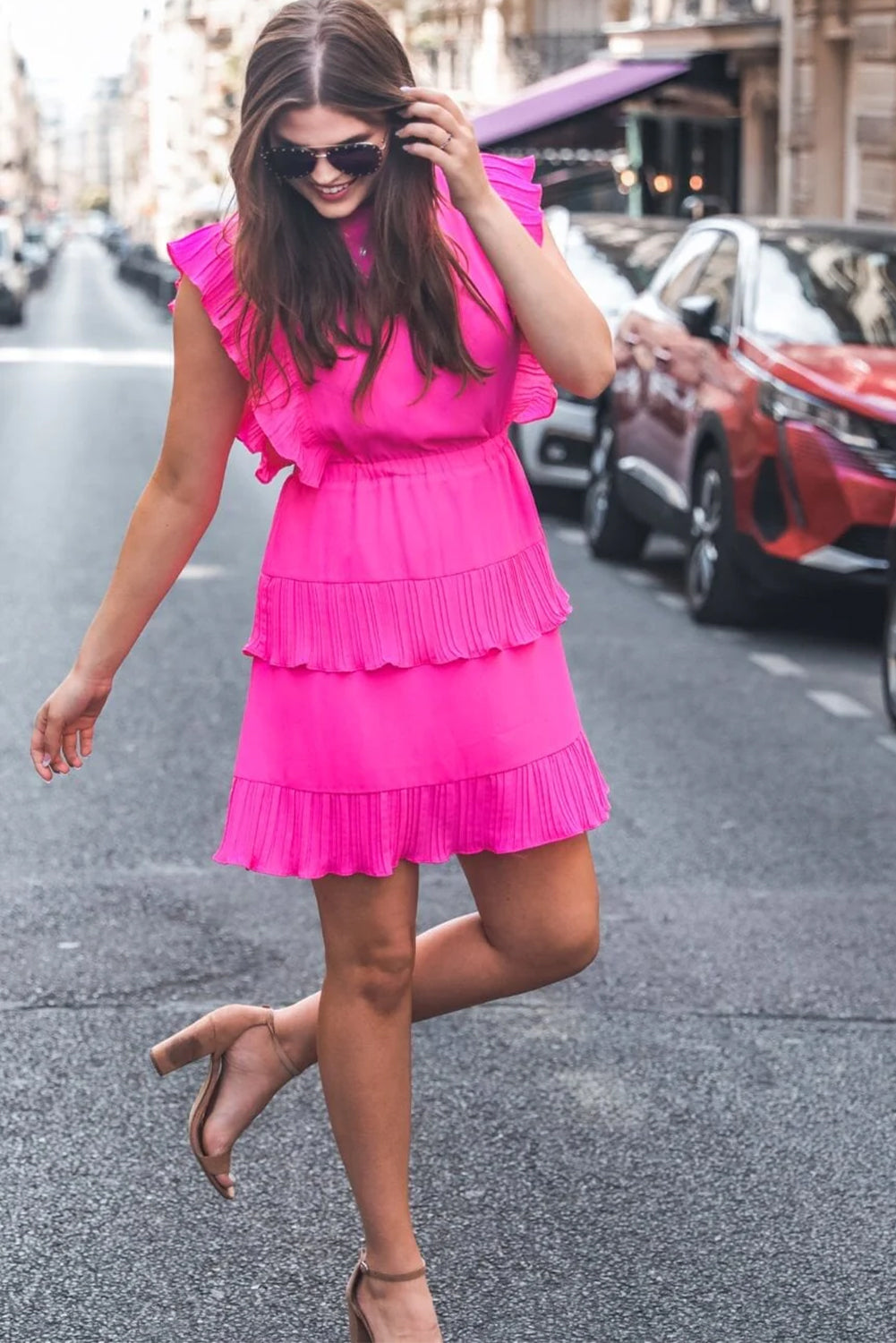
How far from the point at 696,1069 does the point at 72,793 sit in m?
3.00

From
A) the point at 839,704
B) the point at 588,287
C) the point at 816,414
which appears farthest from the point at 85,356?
the point at 839,704

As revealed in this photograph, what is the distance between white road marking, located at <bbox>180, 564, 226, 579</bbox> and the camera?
11960mm

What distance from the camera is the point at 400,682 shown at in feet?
10.1

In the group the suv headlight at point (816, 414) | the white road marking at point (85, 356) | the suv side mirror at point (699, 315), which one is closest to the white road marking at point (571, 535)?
the suv side mirror at point (699, 315)

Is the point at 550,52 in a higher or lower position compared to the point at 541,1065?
lower

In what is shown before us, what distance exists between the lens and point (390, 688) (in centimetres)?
307

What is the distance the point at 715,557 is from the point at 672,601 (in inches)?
39.7

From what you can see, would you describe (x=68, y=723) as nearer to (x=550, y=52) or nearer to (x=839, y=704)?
(x=839, y=704)

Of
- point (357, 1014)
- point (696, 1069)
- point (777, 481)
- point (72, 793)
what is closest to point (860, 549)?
point (777, 481)

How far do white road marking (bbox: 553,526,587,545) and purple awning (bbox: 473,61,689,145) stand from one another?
15997 millimetres

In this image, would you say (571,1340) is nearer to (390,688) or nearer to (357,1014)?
(357,1014)

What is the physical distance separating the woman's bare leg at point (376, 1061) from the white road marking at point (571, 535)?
10617mm

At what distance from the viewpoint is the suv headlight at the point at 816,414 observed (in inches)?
378

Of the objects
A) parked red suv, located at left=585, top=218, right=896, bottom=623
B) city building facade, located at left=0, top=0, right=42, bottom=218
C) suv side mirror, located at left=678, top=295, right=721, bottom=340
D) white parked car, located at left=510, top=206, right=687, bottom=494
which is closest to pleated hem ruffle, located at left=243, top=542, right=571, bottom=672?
parked red suv, located at left=585, top=218, right=896, bottom=623
